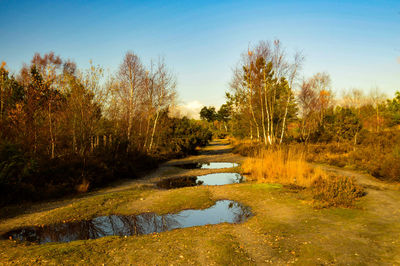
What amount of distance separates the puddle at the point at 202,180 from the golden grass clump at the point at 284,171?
1.03 m

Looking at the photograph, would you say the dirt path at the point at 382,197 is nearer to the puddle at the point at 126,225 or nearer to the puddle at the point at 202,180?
the puddle at the point at 126,225

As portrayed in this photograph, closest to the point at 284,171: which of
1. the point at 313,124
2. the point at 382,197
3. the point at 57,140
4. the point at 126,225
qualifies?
the point at 382,197

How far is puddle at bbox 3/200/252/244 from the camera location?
517cm

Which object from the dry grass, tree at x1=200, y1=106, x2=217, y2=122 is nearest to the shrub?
the dry grass

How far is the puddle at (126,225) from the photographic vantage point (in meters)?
5.17

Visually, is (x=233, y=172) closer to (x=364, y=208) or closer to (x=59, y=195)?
(x=364, y=208)

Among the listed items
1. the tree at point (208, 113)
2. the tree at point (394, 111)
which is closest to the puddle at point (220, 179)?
the tree at point (394, 111)

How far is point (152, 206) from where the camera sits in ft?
23.3

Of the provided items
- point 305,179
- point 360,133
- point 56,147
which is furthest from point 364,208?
point 360,133

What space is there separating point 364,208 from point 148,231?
18.5 feet

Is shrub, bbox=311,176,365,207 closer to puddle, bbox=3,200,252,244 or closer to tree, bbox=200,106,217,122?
puddle, bbox=3,200,252,244

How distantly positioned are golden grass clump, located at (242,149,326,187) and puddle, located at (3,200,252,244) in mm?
3525

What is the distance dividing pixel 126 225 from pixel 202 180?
6.51m

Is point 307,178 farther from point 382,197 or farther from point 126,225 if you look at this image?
point 126,225
